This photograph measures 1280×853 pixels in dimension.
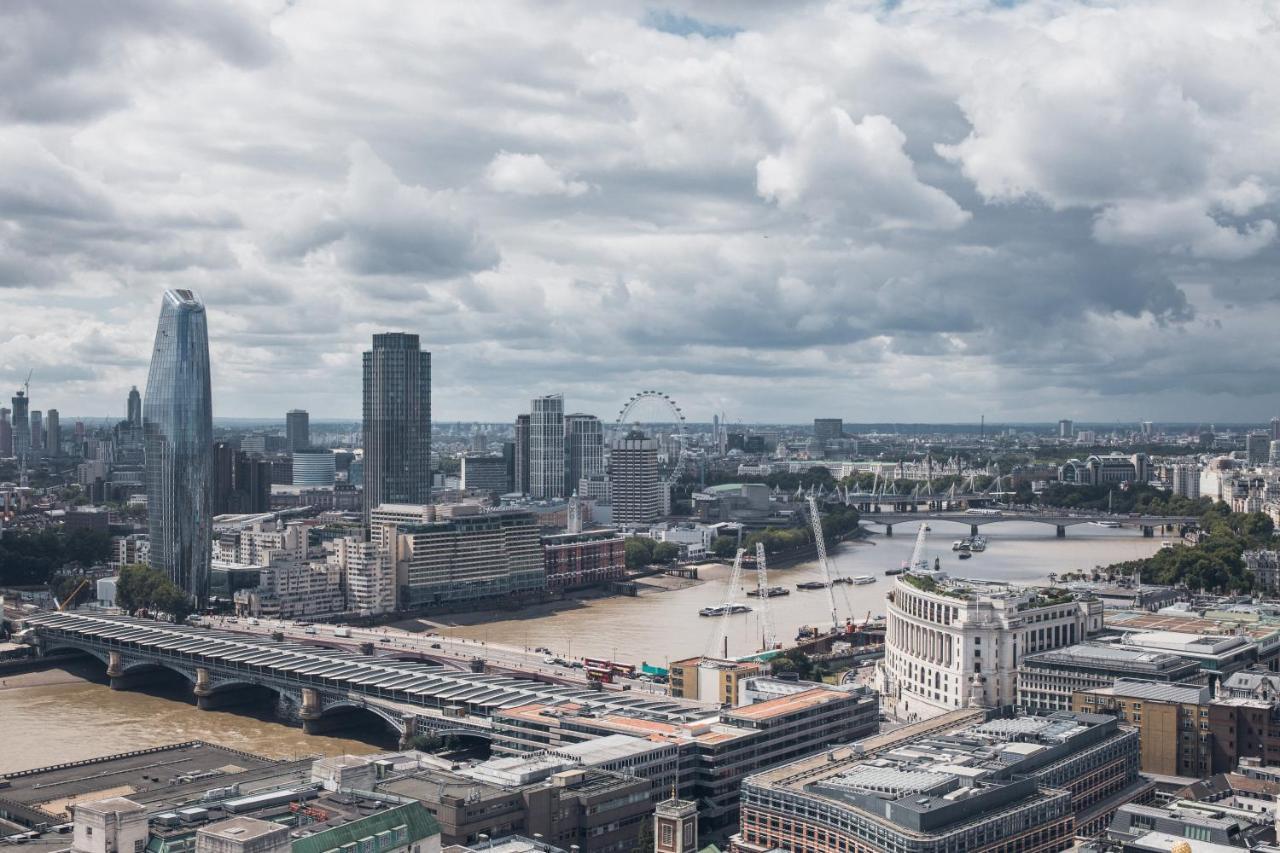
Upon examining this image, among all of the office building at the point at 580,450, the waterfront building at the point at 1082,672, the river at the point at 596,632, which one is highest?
the office building at the point at 580,450

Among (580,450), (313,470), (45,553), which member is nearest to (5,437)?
(313,470)

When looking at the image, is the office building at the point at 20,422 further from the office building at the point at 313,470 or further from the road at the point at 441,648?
the road at the point at 441,648

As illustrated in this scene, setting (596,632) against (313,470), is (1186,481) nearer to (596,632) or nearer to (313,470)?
(313,470)

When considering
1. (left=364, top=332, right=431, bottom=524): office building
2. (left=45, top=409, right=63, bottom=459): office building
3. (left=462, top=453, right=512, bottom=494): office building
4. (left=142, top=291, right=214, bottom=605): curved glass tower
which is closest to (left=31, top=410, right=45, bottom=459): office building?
(left=45, top=409, right=63, bottom=459): office building

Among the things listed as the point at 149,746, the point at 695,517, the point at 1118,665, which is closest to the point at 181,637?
the point at 149,746

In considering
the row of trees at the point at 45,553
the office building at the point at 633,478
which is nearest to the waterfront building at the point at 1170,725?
the row of trees at the point at 45,553

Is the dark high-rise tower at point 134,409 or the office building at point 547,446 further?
the dark high-rise tower at point 134,409

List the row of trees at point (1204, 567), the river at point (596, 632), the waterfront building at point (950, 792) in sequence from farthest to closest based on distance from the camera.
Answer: the row of trees at point (1204, 567) < the river at point (596, 632) < the waterfront building at point (950, 792)
